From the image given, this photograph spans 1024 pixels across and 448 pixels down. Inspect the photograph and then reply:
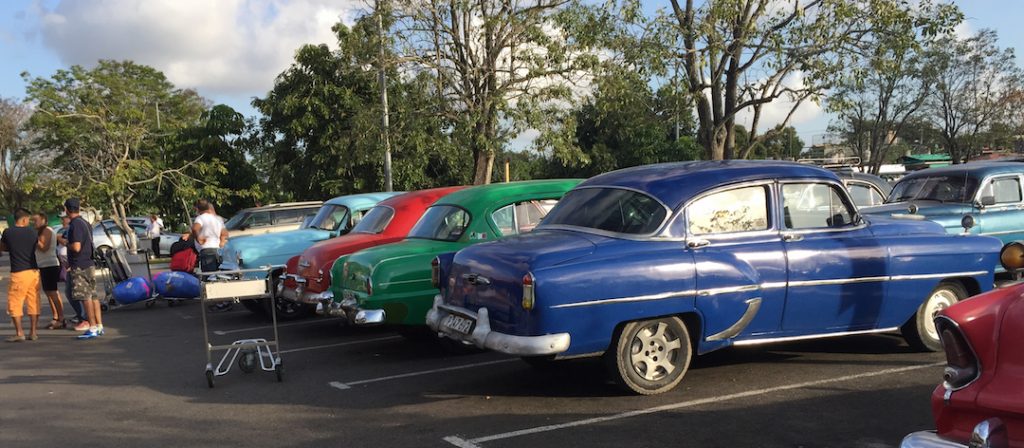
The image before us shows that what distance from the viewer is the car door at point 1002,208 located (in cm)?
1080

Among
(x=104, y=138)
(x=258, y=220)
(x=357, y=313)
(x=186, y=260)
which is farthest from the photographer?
(x=104, y=138)

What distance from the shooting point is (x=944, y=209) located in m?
10.9

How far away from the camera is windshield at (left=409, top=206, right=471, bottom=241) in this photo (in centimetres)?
878

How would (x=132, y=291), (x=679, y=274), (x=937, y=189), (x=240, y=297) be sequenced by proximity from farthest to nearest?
(x=132, y=291), (x=937, y=189), (x=240, y=297), (x=679, y=274)

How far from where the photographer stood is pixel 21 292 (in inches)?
432

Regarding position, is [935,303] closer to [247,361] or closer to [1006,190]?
[1006,190]

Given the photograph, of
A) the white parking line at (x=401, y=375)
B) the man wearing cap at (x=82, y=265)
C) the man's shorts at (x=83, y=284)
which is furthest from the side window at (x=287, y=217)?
the white parking line at (x=401, y=375)

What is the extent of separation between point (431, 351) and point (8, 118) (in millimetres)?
46191

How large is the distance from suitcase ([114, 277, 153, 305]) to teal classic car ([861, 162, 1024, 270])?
1118 cm

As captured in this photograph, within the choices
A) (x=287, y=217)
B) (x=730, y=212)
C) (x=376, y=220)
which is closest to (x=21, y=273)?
(x=376, y=220)

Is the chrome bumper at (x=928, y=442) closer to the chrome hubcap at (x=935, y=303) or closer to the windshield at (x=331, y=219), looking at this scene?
the chrome hubcap at (x=935, y=303)

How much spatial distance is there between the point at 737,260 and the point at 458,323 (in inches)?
88.5

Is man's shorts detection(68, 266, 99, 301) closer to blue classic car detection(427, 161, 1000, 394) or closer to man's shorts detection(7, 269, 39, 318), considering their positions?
man's shorts detection(7, 269, 39, 318)

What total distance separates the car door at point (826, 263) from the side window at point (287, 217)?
45.7 feet
